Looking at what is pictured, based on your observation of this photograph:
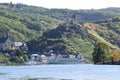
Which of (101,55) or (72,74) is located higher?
(72,74)

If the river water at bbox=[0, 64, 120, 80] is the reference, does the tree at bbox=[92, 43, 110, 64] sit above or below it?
below

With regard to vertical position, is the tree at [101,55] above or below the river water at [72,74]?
below

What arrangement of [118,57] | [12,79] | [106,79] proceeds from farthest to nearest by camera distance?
[118,57] < [12,79] < [106,79]

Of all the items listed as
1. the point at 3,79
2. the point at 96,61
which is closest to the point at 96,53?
the point at 96,61

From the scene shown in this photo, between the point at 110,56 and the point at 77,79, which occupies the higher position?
the point at 77,79

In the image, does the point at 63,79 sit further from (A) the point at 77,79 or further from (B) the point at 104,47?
(B) the point at 104,47

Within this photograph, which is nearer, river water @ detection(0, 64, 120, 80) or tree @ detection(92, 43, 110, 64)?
river water @ detection(0, 64, 120, 80)

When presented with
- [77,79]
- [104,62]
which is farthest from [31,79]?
[104,62]

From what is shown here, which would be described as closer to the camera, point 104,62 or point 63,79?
point 63,79

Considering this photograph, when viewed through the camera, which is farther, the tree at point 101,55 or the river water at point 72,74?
the tree at point 101,55

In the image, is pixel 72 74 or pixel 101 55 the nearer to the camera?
pixel 72 74

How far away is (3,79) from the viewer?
85062 millimetres

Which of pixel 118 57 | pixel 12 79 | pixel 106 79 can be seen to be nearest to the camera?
pixel 106 79

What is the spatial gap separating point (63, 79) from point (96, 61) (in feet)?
332
